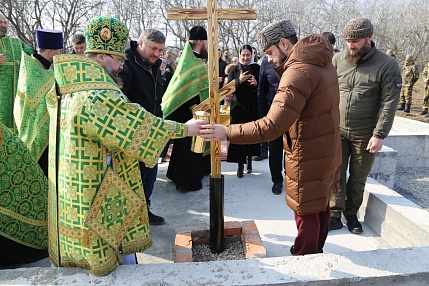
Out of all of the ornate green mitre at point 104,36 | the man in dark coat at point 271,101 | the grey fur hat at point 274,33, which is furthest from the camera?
the man in dark coat at point 271,101

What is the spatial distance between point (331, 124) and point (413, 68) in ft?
44.1

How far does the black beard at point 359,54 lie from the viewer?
3.42m

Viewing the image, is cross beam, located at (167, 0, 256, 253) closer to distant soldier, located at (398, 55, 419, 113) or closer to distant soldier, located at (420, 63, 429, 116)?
distant soldier, located at (420, 63, 429, 116)

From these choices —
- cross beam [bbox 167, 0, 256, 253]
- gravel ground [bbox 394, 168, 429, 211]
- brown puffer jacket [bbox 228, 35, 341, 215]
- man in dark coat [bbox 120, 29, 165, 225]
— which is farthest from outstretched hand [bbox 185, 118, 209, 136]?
gravel ground [bbox 394, 168, 429, 211]

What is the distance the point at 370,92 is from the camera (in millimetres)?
3510

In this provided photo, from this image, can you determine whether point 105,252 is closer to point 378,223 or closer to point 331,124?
point 331,124

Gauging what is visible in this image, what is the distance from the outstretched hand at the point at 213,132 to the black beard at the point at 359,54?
1.71 m

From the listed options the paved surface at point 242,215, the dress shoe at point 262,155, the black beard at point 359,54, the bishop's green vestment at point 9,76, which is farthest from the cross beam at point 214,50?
the dress shoe at point 262,155

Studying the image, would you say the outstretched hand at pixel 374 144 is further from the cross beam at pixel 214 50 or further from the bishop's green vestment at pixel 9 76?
the bishop's green vestment at pixel 9 76

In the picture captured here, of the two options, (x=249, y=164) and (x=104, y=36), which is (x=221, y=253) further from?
(x=249, y=164)

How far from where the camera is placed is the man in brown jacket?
2.33 metres

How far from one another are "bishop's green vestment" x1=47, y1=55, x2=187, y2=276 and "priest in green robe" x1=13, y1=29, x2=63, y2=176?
4.49 feet

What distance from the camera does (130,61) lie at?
3709 mm

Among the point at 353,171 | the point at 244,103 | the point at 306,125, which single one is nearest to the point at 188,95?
the point at 244,103
